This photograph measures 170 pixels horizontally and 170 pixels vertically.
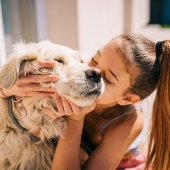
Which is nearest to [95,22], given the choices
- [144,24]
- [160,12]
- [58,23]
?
[58,23]

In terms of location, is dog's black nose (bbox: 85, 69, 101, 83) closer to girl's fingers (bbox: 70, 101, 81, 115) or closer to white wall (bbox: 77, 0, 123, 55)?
girl's fingers (bbox: 70, 101, 81, 115)

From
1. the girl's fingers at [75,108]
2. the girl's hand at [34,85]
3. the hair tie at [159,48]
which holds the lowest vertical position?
the girl's fingers at [75,108]

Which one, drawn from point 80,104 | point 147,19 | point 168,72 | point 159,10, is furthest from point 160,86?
point 159,10

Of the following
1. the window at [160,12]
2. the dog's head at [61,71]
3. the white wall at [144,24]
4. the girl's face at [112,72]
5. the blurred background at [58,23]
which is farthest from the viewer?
the window at [160,12]

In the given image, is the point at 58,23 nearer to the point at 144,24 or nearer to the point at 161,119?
the point at 161,119

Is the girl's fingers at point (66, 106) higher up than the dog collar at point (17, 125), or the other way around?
the girl's fingers at point (66, 106)

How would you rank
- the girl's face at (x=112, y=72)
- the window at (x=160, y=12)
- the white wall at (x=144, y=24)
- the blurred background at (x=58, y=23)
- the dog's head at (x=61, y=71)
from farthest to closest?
the window at (x=160, y=12) → the white wall at (x=144, y=24) → the blurred background at (x=58, y=23) → the girl's face at (x=112, y=72) → the dog's head at (x=61, y=71)

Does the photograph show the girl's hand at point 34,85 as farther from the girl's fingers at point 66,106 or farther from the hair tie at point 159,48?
the hair tie at point 159,48

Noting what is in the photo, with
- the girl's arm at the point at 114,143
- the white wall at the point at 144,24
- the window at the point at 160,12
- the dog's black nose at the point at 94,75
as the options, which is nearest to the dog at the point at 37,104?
the dog's black nose at the point at 94,75

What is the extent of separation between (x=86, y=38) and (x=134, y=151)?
88 centimetres

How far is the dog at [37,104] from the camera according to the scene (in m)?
0.91

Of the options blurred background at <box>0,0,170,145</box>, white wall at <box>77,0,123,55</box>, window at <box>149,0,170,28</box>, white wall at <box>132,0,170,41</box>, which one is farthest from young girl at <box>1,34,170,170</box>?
window at <box>149,0,170,28</box>

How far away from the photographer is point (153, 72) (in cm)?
109

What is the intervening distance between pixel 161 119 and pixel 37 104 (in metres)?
0.54
